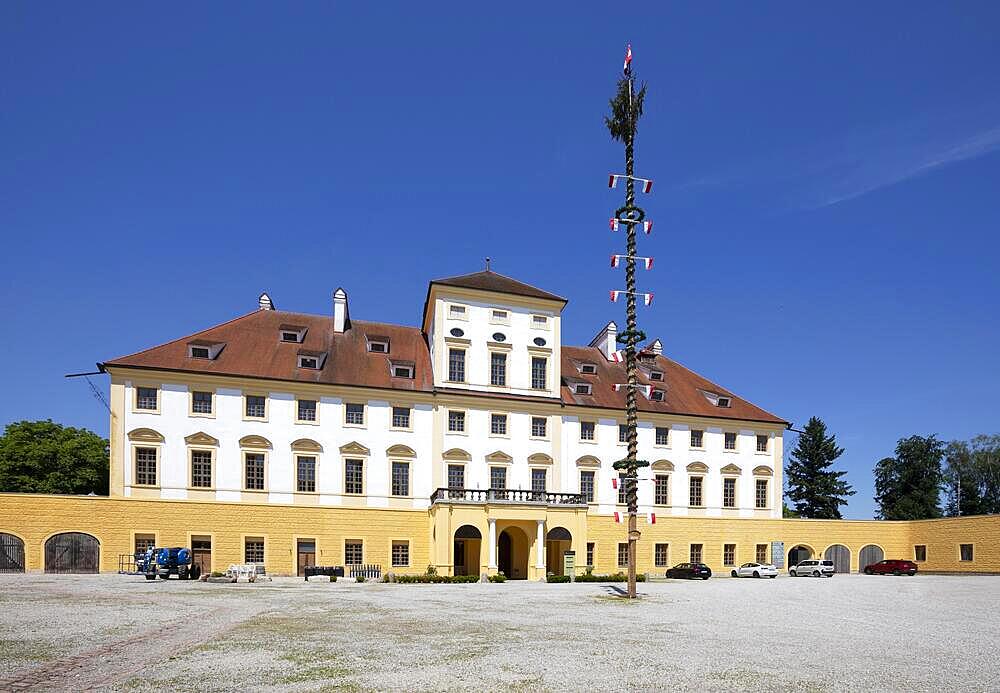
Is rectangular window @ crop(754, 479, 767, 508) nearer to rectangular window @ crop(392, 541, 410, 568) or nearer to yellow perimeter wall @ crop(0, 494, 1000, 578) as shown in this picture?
yellow perimeter wall @ crop(0, 494, 1000, 578)

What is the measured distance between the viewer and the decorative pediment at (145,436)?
38438 millimetres

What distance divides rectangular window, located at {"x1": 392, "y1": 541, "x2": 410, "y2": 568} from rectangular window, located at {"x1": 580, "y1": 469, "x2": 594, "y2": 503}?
1063 centimetres

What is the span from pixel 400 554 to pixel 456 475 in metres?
5.12

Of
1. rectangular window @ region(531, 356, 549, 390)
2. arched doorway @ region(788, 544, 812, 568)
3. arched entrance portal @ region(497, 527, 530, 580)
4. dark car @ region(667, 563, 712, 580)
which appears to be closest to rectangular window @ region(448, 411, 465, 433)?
rectangular window @ region(531, 356, 549, 390)

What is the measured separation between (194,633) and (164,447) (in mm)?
26752

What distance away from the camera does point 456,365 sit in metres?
44.7

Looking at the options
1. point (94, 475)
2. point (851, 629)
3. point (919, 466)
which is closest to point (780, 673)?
point (851, 629)

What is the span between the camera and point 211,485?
129 ft

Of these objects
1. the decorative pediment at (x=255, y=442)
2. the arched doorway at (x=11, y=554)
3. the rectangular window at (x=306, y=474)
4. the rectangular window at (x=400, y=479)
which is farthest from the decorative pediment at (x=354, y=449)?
the arched doorway at (x=11, y=554)

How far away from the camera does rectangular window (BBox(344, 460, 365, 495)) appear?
137ft

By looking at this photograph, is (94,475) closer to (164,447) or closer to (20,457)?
(20,457)

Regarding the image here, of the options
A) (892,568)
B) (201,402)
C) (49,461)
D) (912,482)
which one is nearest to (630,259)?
(201,402)

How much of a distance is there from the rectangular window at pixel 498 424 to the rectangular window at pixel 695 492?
12.3 m

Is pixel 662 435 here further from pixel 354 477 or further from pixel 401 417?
pixel 354 477
